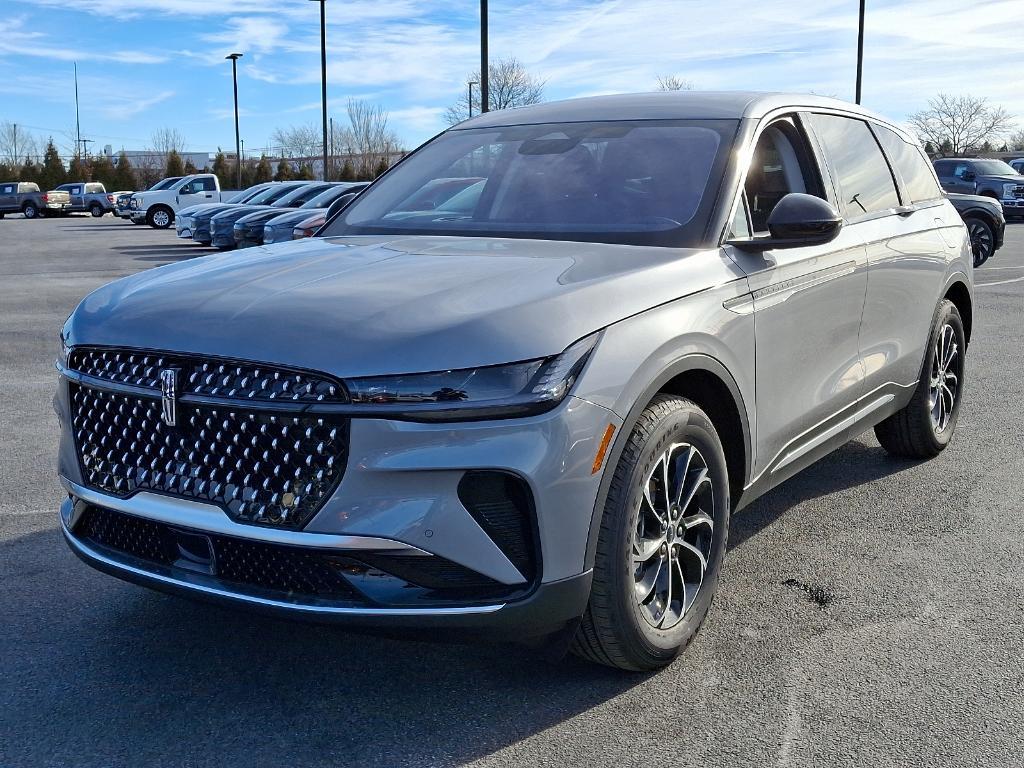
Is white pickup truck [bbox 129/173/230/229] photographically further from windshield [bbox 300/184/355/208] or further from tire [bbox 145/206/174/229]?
windshield [bbox 300/184/355/208]

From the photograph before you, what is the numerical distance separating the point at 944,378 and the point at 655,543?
3.32 meters

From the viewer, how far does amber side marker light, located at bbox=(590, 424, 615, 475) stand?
302 cm

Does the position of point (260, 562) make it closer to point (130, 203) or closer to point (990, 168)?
point (990, 168)

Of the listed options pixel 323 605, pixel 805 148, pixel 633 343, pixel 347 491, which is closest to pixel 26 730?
pixel 323 605

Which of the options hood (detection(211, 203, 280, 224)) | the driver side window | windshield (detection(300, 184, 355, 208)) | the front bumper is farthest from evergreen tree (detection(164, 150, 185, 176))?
the front bumper

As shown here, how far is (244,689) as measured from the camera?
337 cm

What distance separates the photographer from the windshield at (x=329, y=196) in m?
21.4

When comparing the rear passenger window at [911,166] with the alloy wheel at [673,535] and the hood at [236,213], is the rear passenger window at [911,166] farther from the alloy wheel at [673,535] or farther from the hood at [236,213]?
the hood at [236,213]

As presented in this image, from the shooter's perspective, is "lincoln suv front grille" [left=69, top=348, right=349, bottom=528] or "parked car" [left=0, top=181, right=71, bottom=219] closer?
"lincoln suv front grille" [left=69, top=348, right=349, bottom=528]

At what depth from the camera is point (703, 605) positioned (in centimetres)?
367

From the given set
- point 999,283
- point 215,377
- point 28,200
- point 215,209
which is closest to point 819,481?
point 215,377

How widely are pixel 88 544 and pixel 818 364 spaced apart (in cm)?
269

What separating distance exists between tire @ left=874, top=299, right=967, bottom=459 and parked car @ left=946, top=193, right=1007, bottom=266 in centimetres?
1206

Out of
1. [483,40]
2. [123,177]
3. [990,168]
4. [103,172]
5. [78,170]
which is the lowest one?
[990,168]
